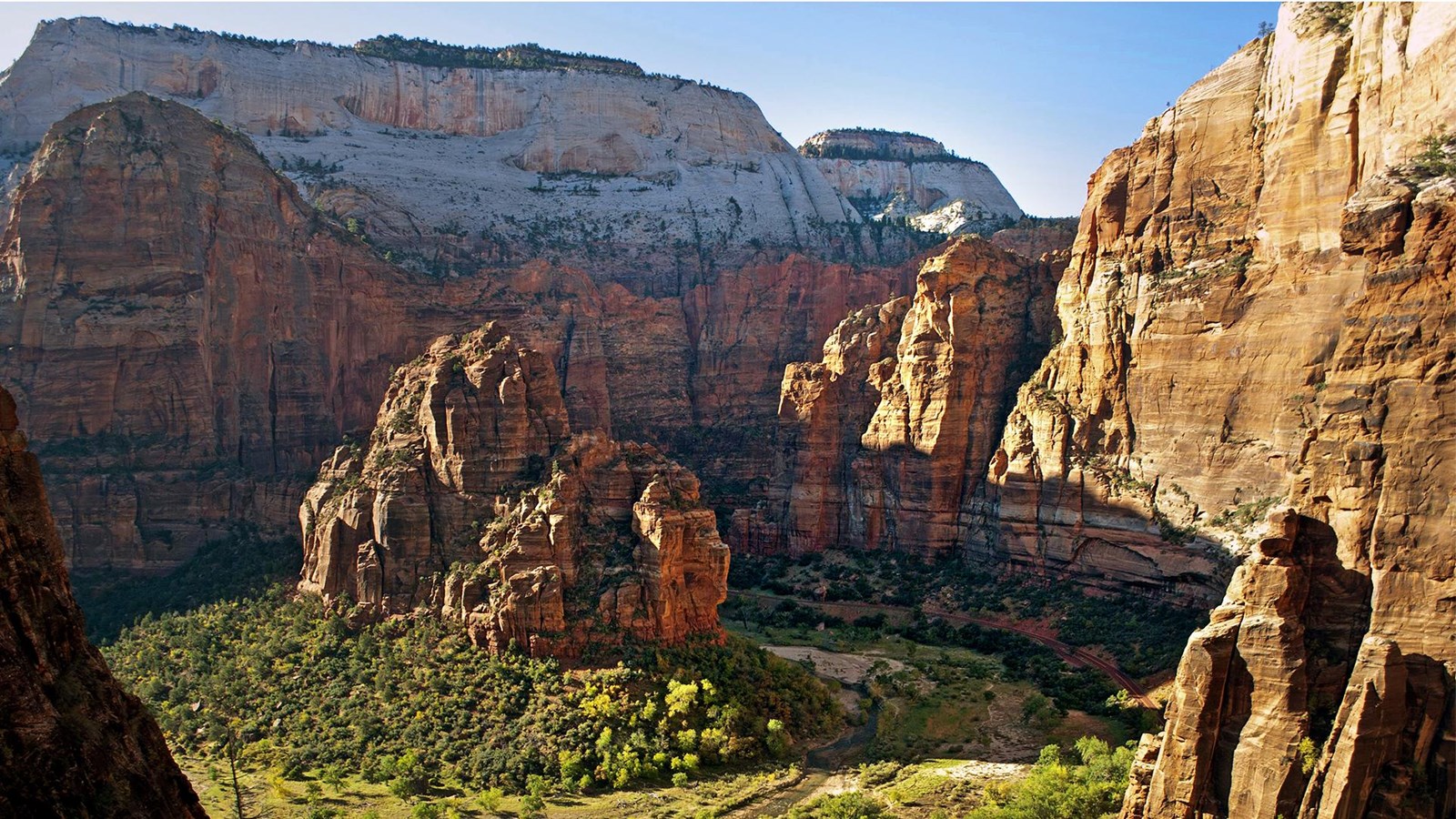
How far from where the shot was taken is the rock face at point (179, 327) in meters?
74.6

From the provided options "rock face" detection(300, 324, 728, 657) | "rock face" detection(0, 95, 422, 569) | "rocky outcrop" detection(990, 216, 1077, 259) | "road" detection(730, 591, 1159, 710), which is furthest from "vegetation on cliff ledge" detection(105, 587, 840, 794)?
"rocky outcrop" detection(990, 216, 1077, 259)

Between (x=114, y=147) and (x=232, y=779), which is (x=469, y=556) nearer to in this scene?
(x=232, y=779)

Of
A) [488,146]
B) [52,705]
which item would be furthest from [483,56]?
[52,705]

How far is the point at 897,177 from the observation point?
192375mm

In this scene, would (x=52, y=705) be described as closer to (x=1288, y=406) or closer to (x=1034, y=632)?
(x=1288, y=406)

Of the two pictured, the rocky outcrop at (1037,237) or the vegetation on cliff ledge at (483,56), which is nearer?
the rocky outcrop at (1037,237)

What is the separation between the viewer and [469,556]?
55.7m

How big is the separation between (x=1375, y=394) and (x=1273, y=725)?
8811 mm

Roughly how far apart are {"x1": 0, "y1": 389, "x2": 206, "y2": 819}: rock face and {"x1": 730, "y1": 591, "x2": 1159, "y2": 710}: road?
46.5 meters

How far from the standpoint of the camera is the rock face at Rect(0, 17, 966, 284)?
120750 mm

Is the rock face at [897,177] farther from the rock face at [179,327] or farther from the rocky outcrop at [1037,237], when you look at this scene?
the rock face at [179,327]

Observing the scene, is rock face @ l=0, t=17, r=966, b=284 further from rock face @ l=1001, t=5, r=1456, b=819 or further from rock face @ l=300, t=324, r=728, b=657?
rock face @ l=1001, t=5, r=1456, b=819

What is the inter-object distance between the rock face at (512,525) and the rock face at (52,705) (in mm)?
27698

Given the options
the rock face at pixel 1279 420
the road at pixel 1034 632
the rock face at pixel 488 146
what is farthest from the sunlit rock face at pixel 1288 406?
the rock face at pixel 488 146
